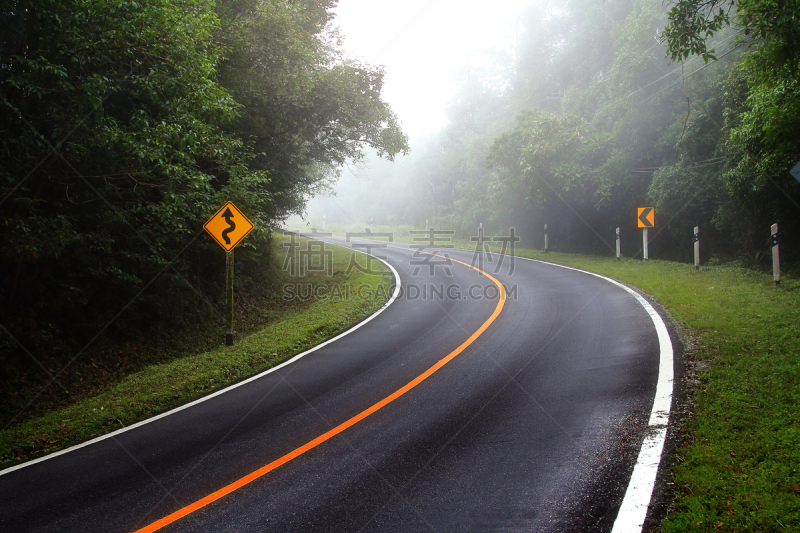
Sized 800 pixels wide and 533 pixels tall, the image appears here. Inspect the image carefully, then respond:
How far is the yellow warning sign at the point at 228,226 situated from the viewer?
30.5 ft

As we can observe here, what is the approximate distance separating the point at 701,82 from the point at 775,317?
542 inches

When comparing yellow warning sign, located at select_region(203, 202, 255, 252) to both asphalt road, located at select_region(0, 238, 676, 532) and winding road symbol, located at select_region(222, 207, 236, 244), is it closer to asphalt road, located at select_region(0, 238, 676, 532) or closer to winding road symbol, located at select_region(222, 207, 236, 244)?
winding road symbol, located at select_region(222, 207, 236, 244)

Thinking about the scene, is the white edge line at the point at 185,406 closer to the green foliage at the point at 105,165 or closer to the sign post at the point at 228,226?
the sign post at the point at 228,226

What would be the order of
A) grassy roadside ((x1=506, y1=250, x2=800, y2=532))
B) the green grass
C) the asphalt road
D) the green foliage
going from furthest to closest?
the green foliage
the asphalt road
the green grass
grassy roadside ((x1=506, y1=250, x2=800, y2=532))

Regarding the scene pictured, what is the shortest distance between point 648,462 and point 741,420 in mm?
1221

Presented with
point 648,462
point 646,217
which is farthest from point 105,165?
point 646,217

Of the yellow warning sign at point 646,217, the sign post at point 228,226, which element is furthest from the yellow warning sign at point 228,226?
the yellow warning sign at point 646,217

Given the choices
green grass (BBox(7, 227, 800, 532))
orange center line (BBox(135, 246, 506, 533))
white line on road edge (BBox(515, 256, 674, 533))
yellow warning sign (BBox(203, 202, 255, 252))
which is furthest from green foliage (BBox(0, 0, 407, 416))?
white line on road edge (BBox(515, 256, 674, 533))

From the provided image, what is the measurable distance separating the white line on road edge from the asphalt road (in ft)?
0.28

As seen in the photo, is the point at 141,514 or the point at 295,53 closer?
the point at 141,514

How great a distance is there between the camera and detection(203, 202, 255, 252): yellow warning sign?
9281mm

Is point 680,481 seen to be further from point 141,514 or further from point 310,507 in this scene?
point 141,514

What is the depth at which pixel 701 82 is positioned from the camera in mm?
17844

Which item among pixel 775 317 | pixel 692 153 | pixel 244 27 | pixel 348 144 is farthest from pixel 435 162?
pixel 775 317
